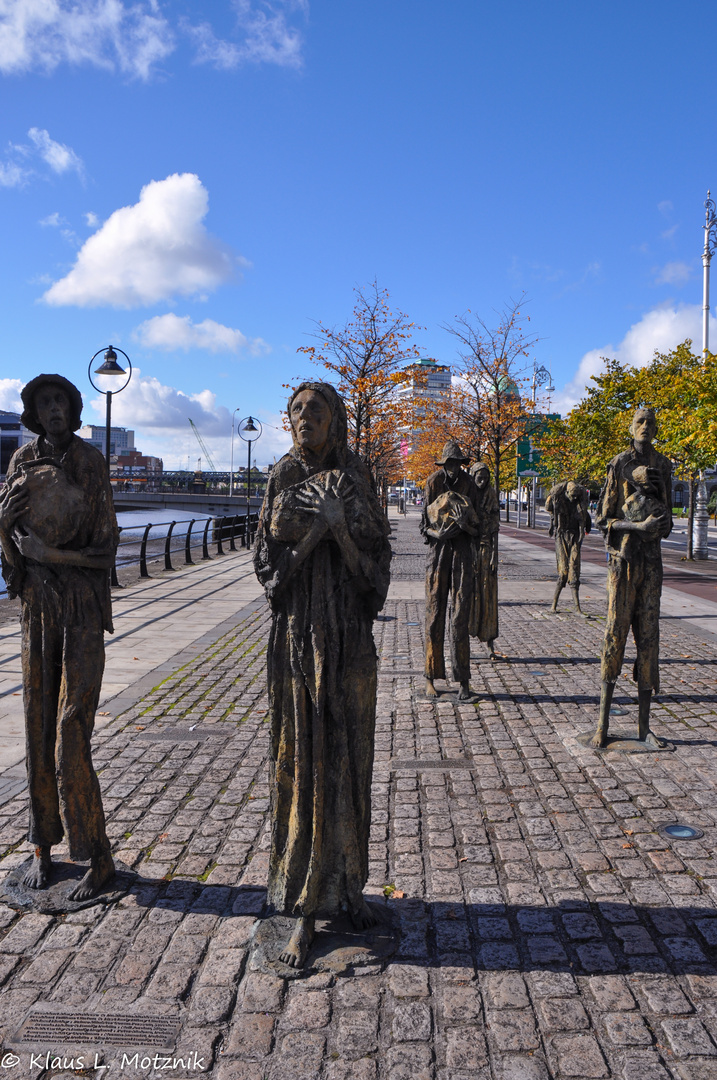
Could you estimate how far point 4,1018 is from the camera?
2.69 metres

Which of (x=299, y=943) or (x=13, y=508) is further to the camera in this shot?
(x=13, y=508)

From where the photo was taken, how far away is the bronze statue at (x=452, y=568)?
7082mm

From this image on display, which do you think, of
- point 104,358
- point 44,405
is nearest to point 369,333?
point 104,358

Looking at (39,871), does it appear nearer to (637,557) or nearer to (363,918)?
(363,918)

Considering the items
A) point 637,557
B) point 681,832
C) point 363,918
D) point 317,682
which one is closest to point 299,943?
point 363,918

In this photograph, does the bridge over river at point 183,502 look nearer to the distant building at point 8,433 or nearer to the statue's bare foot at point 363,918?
the distant building at point 8,433

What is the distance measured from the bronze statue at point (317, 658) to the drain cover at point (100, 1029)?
54 cm

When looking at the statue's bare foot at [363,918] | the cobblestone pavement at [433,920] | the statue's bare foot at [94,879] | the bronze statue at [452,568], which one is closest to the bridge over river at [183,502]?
the bronze statue at [452,568]

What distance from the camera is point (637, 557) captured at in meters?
5.66

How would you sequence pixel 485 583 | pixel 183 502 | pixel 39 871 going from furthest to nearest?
pixel 183 502
pixel 485 583
pixel 39 871

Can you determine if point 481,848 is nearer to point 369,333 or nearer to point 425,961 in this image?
point 425,961

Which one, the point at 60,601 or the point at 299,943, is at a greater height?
the point at 60,601

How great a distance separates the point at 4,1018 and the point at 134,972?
18.9 inches

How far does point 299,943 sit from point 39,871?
1433 millimetres
